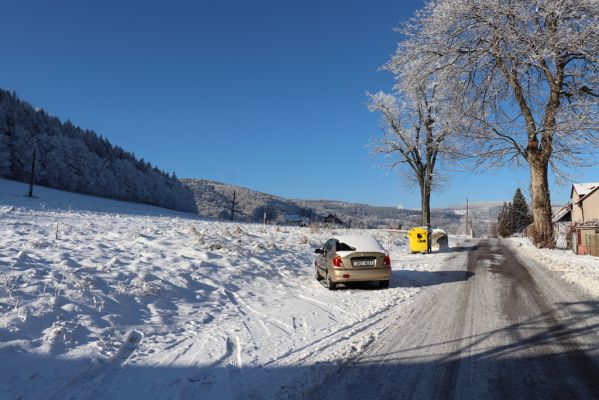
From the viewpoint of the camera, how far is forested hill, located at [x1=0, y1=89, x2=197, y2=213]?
199ft

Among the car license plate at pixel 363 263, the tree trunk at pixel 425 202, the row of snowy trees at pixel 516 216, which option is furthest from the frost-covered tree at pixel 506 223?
the car license plate at pixel 363 263

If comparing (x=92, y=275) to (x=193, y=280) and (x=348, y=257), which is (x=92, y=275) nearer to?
(x=193, y=280)

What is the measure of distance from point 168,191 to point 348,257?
86.8 metres

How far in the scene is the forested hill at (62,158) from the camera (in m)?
60.5

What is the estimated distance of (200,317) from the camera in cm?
695

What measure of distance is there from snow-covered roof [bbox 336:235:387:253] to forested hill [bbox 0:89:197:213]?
6533cm

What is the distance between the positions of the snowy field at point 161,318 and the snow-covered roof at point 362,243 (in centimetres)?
107

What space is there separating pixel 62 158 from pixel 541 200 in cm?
7002

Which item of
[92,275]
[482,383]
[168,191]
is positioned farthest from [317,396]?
[168,191]

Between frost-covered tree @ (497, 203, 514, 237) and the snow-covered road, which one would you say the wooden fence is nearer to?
the snow-covered road

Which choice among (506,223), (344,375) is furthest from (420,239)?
(506,223)

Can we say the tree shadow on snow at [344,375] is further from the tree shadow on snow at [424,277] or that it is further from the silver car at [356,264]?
the tree shadow on snow at [424,277]

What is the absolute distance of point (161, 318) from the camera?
6.62 meters

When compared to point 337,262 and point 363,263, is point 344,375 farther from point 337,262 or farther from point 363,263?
point 363,263
